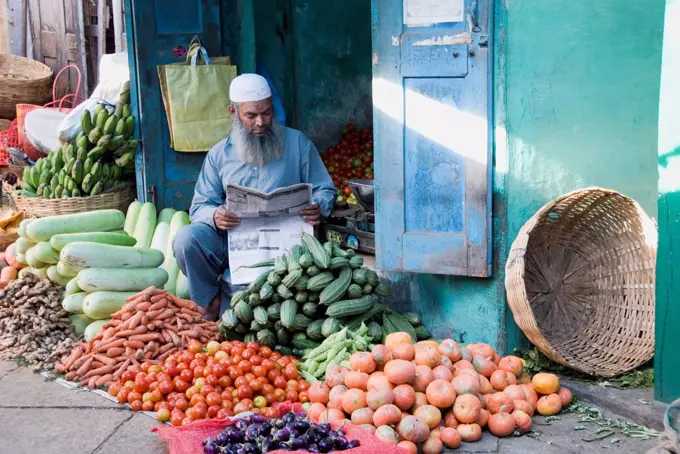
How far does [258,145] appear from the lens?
5891 mm

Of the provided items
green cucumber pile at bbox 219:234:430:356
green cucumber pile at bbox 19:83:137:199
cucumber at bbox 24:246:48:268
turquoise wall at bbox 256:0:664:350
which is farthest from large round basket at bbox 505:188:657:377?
green cucumber pile at bbox 19:83:137:199

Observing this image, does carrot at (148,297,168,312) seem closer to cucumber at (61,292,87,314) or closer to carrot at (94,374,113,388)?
carrot at (94,374,113,388)

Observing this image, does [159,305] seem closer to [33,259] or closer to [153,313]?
[153,313]

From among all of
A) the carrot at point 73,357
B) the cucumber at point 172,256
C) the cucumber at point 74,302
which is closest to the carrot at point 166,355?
the carrot at point 73,357

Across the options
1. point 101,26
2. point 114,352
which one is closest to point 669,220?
point 114,352

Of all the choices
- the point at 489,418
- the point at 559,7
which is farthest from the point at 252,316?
the point at 559,7

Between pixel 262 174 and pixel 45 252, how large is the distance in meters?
1.60

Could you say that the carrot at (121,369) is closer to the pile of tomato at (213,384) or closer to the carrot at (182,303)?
the pile of tomato at (213,384)

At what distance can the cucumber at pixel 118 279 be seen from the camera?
550 centimetres

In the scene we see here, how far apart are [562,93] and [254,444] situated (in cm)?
246

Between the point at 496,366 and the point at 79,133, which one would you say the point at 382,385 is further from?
the point at 79,133

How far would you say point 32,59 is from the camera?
33.8ft

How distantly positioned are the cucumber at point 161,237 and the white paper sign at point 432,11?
2.74 meters

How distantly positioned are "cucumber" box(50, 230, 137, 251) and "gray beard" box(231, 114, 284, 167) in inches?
41.7
